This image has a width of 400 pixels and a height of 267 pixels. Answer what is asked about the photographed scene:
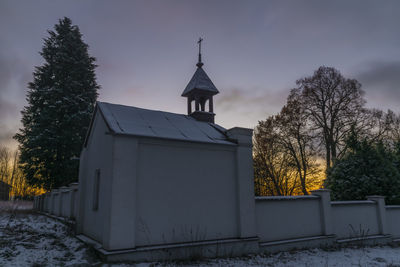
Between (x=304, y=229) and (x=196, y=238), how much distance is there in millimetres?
4475

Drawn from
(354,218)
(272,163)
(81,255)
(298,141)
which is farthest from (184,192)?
(272,163)

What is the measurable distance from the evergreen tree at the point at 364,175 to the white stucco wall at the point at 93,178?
431 inches

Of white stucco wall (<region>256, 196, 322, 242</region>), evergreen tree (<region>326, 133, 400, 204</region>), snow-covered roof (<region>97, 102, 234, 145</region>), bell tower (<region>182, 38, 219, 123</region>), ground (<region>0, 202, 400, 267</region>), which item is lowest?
ground (<region>0, 202, 400, 267</region>)

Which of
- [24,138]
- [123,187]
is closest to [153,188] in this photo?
[123,187]

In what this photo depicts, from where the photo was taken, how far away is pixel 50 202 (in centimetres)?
1775

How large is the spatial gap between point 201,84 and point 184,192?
7187 mm

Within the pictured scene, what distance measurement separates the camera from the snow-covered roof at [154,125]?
8.13 metres

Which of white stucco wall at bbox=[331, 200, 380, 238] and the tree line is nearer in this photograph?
white stucco wall at bbox=[331, 200, 380, 238]

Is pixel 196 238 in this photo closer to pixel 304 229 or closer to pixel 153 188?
pixel 153 188

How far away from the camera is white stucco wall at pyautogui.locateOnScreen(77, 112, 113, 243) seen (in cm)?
791

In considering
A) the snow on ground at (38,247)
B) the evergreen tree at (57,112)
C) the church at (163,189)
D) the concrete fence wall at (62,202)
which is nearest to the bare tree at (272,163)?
the church at (163,189)


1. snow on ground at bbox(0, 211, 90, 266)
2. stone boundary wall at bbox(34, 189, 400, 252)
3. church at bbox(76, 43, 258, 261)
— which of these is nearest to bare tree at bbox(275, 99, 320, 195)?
stone boundary wall at bbox(34, 189, 400, 252)

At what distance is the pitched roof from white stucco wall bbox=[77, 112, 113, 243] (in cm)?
550

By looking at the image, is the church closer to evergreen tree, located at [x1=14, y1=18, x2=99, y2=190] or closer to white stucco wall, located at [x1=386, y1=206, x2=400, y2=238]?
white stucco wall, located at [x1=386, y1=206, x2=400, y2=238]
